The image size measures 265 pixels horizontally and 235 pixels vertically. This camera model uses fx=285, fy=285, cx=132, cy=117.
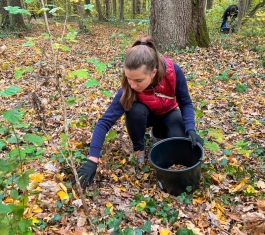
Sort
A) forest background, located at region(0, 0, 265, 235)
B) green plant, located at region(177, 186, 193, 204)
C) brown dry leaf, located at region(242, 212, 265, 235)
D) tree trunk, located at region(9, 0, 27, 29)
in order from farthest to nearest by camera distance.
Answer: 1. tree trunk, located at region(9, 0, 27, 29)
2. green plant, located at region(177, 186, 193, 204)
3. brown dry leaf, located at region(242, 212, 265, 235)
4. forest background, located at region(0, 0, 265, 235)

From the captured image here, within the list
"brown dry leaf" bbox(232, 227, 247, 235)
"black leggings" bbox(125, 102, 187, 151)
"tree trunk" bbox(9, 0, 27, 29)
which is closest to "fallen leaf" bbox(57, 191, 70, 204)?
"black leggings" bbox(125, 102, 187, 151)

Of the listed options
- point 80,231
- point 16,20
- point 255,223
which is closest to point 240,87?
point 255,223

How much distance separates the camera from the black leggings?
9.36 feet

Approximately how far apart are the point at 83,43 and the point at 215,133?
8132mm

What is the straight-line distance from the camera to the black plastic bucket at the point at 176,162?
8.09 ft

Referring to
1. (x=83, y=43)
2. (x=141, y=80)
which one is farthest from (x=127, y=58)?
(x=83, y=43)

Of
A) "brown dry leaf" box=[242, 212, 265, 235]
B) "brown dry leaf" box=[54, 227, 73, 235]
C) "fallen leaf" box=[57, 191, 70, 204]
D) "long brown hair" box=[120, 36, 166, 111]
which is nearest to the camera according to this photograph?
"brown dry leaf" box=[54, 227, 73, 235]

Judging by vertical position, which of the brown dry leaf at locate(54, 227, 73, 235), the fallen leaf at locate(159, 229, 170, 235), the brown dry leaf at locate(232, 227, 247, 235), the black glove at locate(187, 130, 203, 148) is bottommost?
the brown dry leaf at locate(232, 227, 247, 235)

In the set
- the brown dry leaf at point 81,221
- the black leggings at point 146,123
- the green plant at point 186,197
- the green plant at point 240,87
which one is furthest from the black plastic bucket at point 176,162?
the green plant at point 240,87

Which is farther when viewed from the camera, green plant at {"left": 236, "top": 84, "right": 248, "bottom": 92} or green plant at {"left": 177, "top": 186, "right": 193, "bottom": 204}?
green plant at {"left": 236, "top": 84, "right": 248, "bottom": 92}

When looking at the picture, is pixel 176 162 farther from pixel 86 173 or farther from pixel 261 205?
pixel 86 173

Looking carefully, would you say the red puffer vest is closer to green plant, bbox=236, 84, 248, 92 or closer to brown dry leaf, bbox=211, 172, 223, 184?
brown dry leaf, bbox=211, 172, 223, 184

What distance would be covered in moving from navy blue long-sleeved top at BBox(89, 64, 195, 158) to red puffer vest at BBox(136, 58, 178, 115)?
0.07 m

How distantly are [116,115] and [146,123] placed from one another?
411 millimetres
